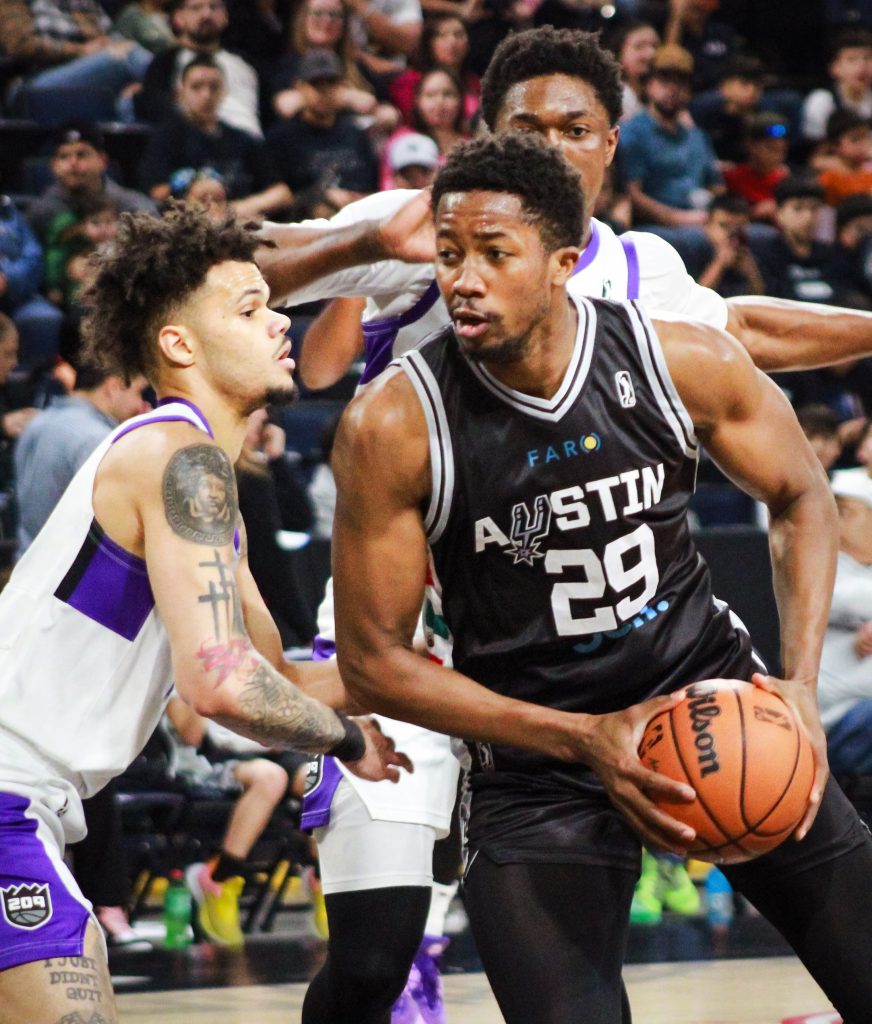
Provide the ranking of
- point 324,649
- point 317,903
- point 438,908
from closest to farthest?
point 324,649, point 438,908, point 317,903

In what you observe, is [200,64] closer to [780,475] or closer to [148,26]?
[148,26]

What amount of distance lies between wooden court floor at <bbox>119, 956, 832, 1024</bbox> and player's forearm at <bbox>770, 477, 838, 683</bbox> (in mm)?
2590

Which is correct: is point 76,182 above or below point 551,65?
below

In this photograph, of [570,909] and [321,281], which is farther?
[321,281]

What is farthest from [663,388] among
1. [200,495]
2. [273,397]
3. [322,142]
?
[322,142]

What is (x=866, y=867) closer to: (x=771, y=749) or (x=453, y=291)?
(x=771, y=749)

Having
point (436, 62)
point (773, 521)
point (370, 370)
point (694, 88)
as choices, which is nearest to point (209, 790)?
point (370, 370)

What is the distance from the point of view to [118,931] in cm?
700

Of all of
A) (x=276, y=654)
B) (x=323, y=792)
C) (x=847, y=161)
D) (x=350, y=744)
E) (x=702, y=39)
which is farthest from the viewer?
(x=702, y=39)

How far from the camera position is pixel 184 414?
334cm

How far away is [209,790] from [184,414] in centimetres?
444

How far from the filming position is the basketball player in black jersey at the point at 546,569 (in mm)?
3227

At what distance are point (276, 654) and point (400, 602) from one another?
2.04ft

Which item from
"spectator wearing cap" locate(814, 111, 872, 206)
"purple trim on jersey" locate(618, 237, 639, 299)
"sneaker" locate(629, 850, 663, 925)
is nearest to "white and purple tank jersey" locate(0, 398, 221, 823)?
"purple trim on jersey" locate(618, 237, 639, 299)
